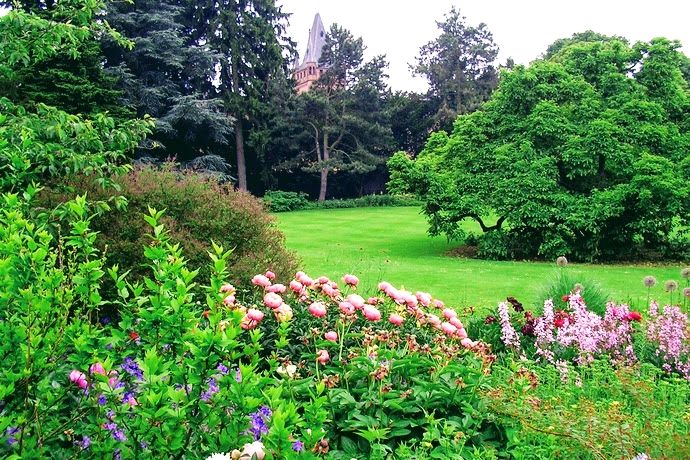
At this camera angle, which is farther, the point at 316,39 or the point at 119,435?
the point at 316,39

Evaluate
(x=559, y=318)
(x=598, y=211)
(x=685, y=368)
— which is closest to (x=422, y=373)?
(x=559, y=318)

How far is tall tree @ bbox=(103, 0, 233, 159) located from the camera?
82.9ft

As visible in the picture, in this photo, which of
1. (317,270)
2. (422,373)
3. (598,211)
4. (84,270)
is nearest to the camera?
(84,270)

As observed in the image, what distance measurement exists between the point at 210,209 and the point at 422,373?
2932 millimetres

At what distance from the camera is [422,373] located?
3098mm

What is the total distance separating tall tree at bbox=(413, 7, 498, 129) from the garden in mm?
27980

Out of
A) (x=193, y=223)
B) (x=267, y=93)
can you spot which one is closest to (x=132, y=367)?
(x=193, y=223)

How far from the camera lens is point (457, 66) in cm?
3972

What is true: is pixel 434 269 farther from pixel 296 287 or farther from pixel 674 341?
pixel 296 287

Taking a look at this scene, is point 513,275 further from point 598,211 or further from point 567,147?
point 567,147

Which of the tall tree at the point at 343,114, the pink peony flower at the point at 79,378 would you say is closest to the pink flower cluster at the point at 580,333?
the pink peony flower at the point at 79,378

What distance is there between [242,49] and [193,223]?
27.9 m

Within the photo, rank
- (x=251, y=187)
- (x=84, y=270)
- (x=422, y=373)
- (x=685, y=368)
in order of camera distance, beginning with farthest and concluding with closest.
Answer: (x=251, y=187)
(x=685, y=368)
(x=422, y=373)
(x=84, y=270)

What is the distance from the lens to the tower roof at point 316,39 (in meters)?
53.0
